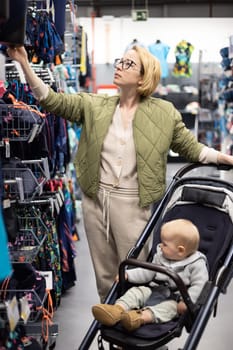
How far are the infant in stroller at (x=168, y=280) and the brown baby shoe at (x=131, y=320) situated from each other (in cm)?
2

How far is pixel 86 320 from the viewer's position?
377 centimetres

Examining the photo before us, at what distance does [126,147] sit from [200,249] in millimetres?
683

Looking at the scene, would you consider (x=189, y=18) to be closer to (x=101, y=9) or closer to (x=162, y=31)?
(x=162, y=31)

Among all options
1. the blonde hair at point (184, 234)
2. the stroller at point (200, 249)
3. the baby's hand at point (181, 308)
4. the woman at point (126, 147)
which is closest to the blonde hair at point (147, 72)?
the woman at point (126, 147)

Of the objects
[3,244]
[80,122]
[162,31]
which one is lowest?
[3,244]

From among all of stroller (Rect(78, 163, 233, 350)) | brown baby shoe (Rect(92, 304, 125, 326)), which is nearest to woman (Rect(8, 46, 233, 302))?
stroller (Rect(78, 163, 233, 350))

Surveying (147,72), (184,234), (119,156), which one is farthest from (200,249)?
(147,72)

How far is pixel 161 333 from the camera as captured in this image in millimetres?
2199

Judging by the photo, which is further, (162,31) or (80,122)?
(162,31)

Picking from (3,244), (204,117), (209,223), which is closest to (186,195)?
(209,223)

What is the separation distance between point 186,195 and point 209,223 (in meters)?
0.20

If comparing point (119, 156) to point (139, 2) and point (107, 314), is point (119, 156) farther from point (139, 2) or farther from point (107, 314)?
point (139, 2)

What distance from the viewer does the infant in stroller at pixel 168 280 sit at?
2326 millimetres

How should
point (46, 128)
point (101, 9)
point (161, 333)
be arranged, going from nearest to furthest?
point (161, 333)
point (46, 128)
point (101, 9)
